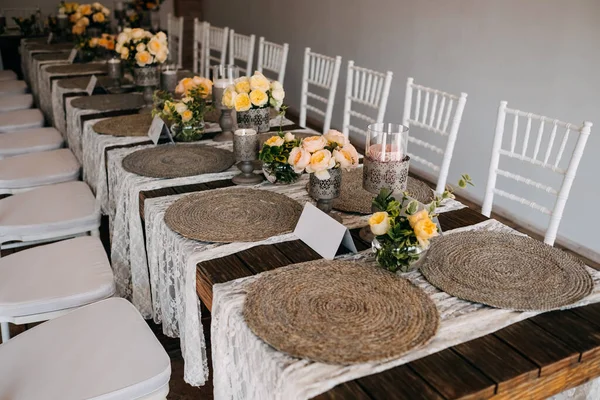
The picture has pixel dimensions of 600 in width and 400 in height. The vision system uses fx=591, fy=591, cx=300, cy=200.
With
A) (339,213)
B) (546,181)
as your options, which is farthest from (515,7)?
(339,213)

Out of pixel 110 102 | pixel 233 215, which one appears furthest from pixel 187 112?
pixel 110 102

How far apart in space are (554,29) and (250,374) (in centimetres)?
251

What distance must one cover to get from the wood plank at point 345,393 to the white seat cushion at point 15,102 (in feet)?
12.1

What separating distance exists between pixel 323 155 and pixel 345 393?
673 millimetres

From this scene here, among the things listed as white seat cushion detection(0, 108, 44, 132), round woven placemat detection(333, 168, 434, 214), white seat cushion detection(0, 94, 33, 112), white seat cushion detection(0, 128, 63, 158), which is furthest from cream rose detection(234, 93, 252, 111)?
white seat cushion detection(0, 94, 33, 112)

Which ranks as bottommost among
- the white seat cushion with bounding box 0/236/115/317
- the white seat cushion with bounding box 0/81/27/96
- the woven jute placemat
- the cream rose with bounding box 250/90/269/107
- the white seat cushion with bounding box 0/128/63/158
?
the white seat cushion with bounding box 0/81/27/96

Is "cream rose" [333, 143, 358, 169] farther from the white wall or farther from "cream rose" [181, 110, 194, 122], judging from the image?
the white wall

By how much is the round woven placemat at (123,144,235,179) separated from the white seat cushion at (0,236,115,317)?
0.99 ft

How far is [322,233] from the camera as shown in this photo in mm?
1420

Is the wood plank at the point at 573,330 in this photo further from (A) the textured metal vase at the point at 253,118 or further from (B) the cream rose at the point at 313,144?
(A) the textured metal vase at the point at 253,118

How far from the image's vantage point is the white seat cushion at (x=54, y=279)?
1633 mm

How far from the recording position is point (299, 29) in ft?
17.2

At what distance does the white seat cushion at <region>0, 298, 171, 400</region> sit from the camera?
1.29m

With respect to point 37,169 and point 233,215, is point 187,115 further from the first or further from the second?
point 37,169
